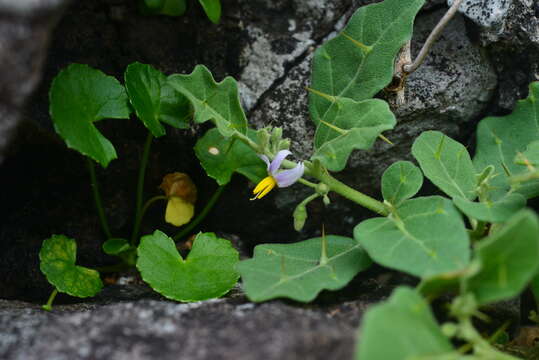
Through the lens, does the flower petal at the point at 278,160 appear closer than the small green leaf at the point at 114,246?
Yes

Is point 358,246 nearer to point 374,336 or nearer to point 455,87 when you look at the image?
point 374,336

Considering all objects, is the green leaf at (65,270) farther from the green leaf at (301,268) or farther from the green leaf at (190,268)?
the green leaf at (301,268)

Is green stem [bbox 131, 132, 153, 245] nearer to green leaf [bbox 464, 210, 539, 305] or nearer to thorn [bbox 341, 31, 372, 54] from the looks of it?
thorn [bbox 341, 31, 372, 54]

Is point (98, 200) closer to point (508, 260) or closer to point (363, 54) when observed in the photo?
point (363, 54)

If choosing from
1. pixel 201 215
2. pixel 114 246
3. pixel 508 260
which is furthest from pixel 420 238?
pixel 114 246

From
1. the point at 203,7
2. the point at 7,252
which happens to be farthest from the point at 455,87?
the point at 7,252

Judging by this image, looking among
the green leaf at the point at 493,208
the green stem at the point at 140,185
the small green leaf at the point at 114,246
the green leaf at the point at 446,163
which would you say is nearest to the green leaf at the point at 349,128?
the green leaf at the point at 446,163
